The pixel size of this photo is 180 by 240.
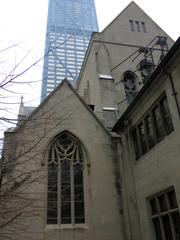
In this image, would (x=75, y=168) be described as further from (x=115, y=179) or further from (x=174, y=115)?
(x=174, y=115)

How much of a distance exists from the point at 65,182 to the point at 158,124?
492cm

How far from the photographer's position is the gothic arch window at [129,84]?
21.9 metres

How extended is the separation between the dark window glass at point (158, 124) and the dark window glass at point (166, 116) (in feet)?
0.82

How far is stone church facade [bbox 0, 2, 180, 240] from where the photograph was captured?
10.3 m

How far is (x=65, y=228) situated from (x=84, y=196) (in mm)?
1570

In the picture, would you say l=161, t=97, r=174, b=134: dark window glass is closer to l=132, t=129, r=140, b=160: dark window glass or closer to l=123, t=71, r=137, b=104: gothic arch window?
l=132, t=129, r=140, b=160: dark window glass

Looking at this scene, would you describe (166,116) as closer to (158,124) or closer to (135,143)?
(158,124)

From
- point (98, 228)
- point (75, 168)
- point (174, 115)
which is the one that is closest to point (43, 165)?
point (75, 168)

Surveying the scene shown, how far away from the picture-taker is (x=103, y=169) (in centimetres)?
1356

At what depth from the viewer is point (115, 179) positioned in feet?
44.0

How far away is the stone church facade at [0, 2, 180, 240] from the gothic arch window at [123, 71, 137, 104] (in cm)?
732

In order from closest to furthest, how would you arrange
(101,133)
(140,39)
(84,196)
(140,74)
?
1. (84,196)
2. (101,133)
3. (140,74)
4. (140,39)

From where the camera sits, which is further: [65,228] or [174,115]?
[65,228]

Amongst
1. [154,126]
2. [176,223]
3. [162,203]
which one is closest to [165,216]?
[162,203]
